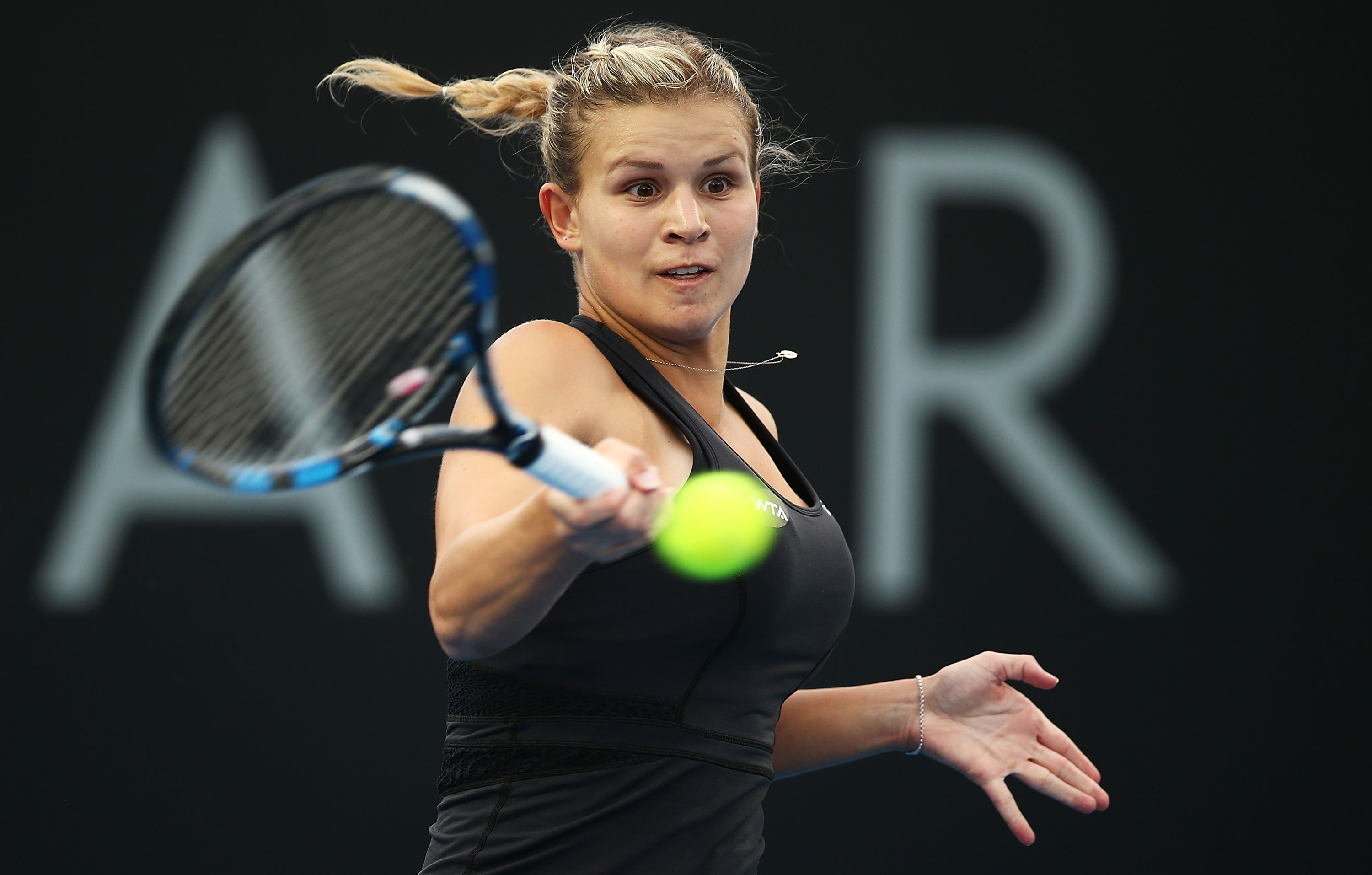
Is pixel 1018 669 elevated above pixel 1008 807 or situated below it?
above

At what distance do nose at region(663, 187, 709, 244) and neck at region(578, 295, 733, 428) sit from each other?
0.39ft

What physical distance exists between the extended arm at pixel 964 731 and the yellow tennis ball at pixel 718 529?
15.9 inches

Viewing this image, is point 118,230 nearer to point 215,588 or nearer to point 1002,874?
point 215,588

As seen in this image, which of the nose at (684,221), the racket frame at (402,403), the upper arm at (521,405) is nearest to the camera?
the racket frame at (402,403)

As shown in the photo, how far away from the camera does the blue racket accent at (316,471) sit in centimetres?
96

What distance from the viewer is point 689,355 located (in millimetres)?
1517

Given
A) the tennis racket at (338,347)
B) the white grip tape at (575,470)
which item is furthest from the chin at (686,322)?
the white grip tape at (575,470)

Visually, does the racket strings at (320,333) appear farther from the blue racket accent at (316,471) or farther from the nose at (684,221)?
the nose at (684,221)

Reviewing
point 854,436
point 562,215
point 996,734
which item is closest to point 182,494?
point 854,436

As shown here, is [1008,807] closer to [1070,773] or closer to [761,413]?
[1070,773]

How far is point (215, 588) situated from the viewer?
10.1 feet

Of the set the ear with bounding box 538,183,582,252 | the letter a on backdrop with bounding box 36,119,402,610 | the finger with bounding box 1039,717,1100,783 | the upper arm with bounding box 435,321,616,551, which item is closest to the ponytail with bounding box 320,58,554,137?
the ear with bounding box 538,183,582,252

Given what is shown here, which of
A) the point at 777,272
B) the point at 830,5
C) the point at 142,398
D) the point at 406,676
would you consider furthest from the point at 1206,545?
the point at 142,398

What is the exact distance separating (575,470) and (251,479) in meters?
0.24
